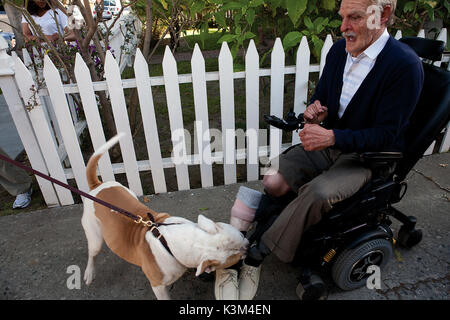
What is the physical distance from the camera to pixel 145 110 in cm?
283

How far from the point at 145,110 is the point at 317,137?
5.58 ft

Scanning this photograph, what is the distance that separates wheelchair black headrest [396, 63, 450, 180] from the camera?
1692 mm

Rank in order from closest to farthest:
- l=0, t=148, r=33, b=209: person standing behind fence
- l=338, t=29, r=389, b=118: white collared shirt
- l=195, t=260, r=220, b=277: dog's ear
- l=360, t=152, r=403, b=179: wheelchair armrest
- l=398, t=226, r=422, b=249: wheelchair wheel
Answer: l=195, t=260, r=220, b=277: dog's ear → l=360, t=152, r=403, b=179: wheelchair armrest → l=338, t=29, r=389, b=118: white collared shirt → l=398, t=226, r=422, b=249: wheelchair wheel → l=0, t=148, r=33, b=209: person standing behind fence

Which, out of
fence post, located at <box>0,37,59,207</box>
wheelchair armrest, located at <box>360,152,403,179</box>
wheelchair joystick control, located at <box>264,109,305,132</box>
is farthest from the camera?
fence post, located at <box>0,37,59,207</box>

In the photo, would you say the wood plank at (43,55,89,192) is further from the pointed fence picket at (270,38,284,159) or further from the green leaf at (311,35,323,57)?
the green leaf at (311,35,323,57)

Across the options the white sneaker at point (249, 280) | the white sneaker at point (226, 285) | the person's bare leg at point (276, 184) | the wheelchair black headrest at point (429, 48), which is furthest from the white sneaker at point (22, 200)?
the wheelchair black headrest at point (429, 48)

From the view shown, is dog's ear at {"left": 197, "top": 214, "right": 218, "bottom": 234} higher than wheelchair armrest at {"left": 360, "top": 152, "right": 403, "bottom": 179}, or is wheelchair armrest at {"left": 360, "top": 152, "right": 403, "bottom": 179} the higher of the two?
wheelchair armrest at {"left": 360, "top": 152, "right": 403, "bottom": 179}

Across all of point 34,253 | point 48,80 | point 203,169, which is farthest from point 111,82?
point 34,253

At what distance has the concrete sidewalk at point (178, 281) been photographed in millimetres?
2090

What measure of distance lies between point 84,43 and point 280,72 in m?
1.97

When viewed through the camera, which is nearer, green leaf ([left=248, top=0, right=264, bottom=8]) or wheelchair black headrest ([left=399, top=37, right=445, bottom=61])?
wheelchair black headrest ([left=399, top=37, right=445, bottom=61])

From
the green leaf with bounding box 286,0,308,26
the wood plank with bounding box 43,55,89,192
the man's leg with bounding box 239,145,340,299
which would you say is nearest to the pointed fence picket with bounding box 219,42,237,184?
the green leaf with bounding box 286,0,308,26

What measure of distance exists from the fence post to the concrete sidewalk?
0.22m

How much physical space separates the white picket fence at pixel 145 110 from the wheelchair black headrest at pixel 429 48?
A: 3.48 feet
